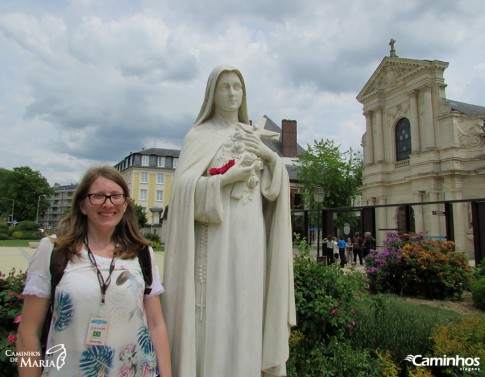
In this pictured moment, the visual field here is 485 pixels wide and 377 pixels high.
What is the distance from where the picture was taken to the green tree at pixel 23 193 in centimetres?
6241

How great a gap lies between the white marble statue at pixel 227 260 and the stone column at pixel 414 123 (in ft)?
116

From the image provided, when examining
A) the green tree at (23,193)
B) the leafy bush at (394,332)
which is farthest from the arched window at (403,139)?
the green tree at (23,193)

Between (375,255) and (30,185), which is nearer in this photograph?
(375,255)

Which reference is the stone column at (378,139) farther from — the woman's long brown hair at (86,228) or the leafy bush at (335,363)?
the woman's long brown hair at (86,228)

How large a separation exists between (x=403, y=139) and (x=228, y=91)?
3812 centimetres

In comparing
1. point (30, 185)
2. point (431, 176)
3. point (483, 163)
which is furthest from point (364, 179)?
point (30, 185)

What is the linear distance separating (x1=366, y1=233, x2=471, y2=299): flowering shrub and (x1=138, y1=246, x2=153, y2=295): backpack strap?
398 inches

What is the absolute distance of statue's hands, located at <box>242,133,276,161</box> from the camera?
8.16ft

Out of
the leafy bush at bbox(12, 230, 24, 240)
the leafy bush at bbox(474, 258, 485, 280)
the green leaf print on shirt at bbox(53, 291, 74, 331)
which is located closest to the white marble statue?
the green leaf print on shirt at bbox(53, 291, 74, 331)

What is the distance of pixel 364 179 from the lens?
3931 centimetres

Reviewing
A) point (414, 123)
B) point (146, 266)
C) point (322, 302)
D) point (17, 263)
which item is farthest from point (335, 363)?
point (414, 123)

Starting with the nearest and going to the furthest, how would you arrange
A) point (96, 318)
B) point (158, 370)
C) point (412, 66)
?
point (96, 318) < point (158, 370) < point (412, 66)

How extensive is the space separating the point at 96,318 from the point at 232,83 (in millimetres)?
1841

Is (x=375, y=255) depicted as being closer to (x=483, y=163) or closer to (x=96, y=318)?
(x=96, y=318)
